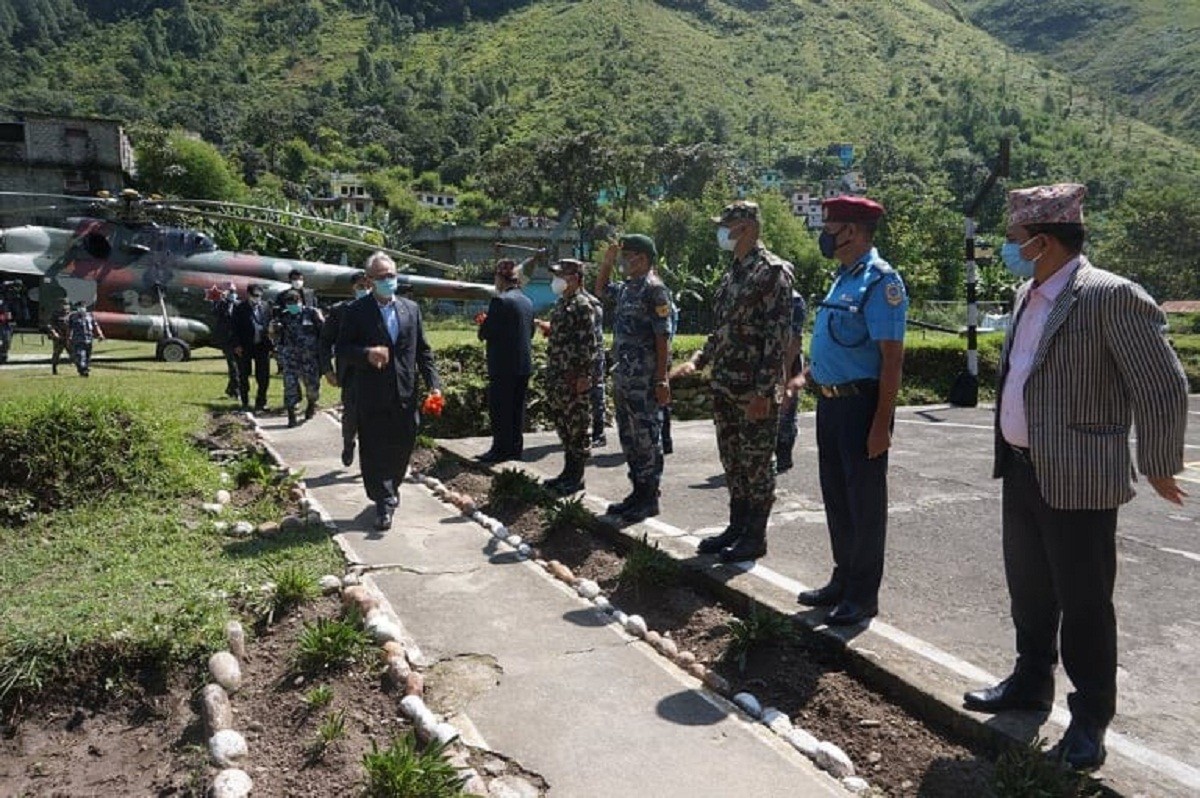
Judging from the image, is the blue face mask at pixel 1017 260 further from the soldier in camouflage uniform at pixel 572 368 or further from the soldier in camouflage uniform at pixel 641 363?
the soldier in camouflage uniform at pixel 572 368

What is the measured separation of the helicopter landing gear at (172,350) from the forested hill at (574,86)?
6223cm

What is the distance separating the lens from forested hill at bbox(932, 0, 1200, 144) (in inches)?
6161

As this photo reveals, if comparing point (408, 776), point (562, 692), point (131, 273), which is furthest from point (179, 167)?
point (408, 776)

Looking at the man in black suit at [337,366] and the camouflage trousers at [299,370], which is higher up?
the man in black suit at [337,366]

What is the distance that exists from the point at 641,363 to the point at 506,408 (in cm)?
225

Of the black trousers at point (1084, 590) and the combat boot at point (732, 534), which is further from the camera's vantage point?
the combat boot at point (732, 534)

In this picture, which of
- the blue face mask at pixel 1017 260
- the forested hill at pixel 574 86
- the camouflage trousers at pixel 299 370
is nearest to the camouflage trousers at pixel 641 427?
the blue face mask at pixel 1017 260

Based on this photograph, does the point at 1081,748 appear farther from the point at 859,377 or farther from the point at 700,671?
the point at 859,377

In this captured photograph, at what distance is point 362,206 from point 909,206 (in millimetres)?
51924

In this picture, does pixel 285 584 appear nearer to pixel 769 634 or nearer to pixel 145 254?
pixel 769 634

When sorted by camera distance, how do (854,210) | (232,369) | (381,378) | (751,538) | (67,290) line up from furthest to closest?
1. (67,290)
2. (232,369)
3. (381,378)
4. (751,538)
5. (854,210)

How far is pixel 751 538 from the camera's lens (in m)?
4.91

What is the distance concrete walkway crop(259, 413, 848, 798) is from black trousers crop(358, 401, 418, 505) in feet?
2.23

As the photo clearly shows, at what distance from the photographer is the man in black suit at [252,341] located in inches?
452
